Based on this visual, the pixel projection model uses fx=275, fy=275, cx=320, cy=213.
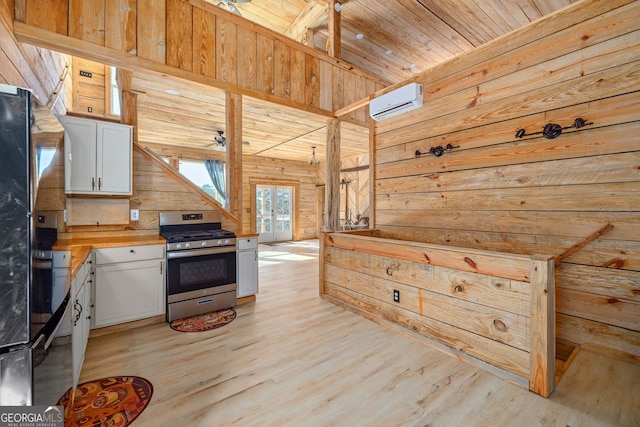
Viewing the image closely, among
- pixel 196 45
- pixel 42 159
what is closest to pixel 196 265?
pixel 42 159

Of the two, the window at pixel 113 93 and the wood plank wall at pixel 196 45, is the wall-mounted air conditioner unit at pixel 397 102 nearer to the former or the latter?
the wood plank wall at pixel 196 45

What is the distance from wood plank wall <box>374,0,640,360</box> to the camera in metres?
2.00

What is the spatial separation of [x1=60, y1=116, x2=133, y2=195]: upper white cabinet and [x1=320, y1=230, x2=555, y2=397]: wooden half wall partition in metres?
2.55

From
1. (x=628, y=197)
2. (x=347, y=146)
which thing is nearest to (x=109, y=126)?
(x=628, y=197)

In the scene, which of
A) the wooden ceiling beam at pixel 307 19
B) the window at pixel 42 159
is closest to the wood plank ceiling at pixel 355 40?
the wooden ceiling beam at pixel 307 19

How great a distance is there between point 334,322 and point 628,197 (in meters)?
2.59

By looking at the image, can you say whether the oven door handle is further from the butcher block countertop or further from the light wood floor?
the light wood floor

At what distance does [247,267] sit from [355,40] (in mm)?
4244

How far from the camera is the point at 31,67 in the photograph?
2.51 metres

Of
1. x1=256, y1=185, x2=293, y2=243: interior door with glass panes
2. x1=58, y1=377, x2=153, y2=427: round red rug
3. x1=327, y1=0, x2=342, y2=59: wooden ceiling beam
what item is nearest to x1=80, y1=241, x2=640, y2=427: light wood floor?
x1=58, y1=377, x2=153, y2=427: round red rug

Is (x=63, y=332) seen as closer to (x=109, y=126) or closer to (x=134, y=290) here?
(x=134, y=290)

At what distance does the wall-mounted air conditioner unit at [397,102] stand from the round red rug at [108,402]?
370 centimetres

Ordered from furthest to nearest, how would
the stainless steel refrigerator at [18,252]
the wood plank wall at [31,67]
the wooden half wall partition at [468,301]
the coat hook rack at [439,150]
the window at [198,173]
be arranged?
the window at [198,173]
the coat hook rack at [439,150]
the wood plank wall at [31,67]
the wooden half wall partition at [468,301]
the stainless steel refrigerator at [18,252]

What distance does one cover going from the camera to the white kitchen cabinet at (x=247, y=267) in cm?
335
